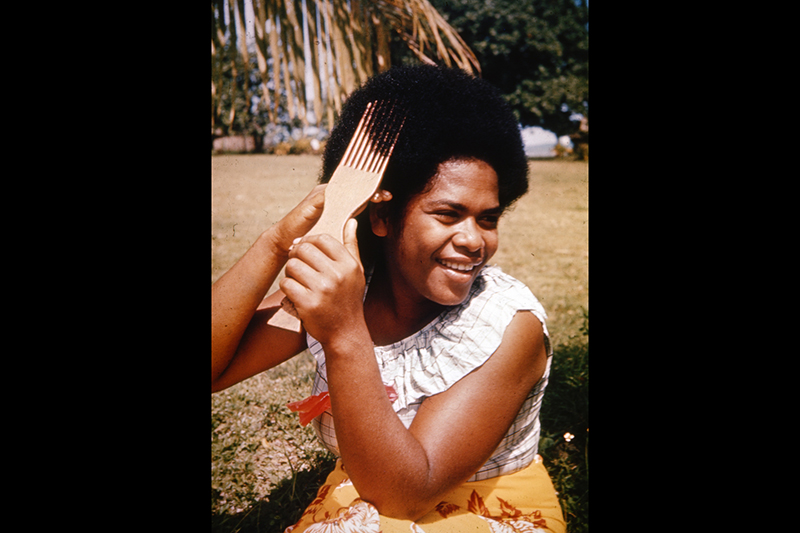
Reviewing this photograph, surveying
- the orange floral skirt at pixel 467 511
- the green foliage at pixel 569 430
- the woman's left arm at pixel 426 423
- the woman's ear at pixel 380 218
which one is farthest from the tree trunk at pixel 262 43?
the green foliage at pixel 569 430

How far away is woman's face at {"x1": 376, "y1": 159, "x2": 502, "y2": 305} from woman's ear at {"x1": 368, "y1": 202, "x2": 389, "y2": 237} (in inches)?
3.5

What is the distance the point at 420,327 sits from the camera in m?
1.62

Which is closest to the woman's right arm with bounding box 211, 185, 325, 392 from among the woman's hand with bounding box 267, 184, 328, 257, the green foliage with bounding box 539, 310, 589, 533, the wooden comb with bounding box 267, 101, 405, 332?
the woman's hand with bounding box 267, 184, 328, 257

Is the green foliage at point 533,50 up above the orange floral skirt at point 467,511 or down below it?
above

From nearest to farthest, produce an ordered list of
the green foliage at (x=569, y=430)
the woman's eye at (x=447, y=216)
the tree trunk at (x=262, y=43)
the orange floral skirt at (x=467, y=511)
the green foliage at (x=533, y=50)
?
the orange floral skirt at (x=467, y=511)
the woman's eye at (x=447, y=216)
the green foliage at (x=533, y=50)
the tree trunk at (x=262, y=43)
the green foliage at (x=569, y=430)

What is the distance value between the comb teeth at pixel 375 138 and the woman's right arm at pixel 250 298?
166 millimetres

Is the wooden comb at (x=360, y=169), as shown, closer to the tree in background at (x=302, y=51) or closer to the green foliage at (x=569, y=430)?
the tree in background at (x=302, y=51)

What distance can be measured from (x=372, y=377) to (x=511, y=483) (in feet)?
2.36

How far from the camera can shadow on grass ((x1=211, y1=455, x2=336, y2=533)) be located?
1.82 meters

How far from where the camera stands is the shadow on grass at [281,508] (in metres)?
1.82

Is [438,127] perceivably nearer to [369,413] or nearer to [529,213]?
[369,413]

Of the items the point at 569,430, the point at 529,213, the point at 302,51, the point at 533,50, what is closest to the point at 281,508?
the point at 569,430

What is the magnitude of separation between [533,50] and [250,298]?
1.46 meters
